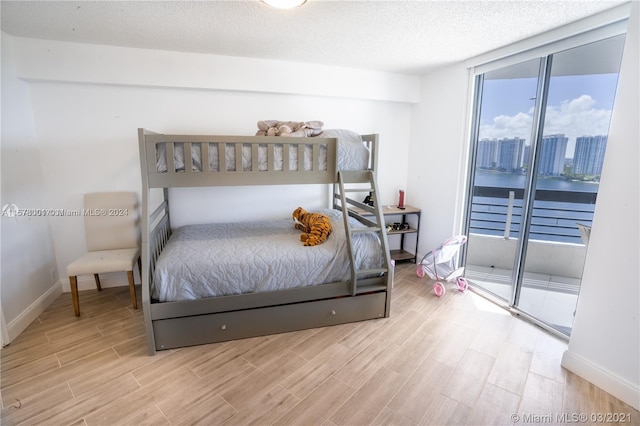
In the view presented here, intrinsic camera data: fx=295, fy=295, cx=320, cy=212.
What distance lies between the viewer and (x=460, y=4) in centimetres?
194

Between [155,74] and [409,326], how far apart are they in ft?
10.8

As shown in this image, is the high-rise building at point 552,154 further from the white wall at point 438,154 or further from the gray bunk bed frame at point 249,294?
the gray bunk bed frame at point 249,294

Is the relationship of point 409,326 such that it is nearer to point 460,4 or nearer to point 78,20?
point 460,4

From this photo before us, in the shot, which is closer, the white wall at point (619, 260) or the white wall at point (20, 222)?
the white wall at point (619, 260)

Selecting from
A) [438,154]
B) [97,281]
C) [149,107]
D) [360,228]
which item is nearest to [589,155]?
[438,154]

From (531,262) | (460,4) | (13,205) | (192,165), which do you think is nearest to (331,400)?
(192,165)

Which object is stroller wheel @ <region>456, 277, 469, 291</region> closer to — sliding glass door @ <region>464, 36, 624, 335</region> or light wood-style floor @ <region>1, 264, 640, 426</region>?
sliding glass door @ <region>464, 36, 624, 335</region>

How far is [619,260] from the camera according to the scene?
1745 millimetres

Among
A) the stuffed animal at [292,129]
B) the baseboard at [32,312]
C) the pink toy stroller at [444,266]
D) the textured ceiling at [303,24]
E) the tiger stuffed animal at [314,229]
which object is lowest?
the baseboard at [32,312]

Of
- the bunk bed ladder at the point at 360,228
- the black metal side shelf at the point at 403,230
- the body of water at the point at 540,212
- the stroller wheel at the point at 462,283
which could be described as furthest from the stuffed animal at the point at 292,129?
the stroller wheel at the point at 462,283

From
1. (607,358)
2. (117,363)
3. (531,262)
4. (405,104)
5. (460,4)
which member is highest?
(460,4)

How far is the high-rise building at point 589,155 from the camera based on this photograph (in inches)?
86.8

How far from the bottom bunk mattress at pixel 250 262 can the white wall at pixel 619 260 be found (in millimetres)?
1419

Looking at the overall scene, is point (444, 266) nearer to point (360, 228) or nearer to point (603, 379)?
point (360, 228)
